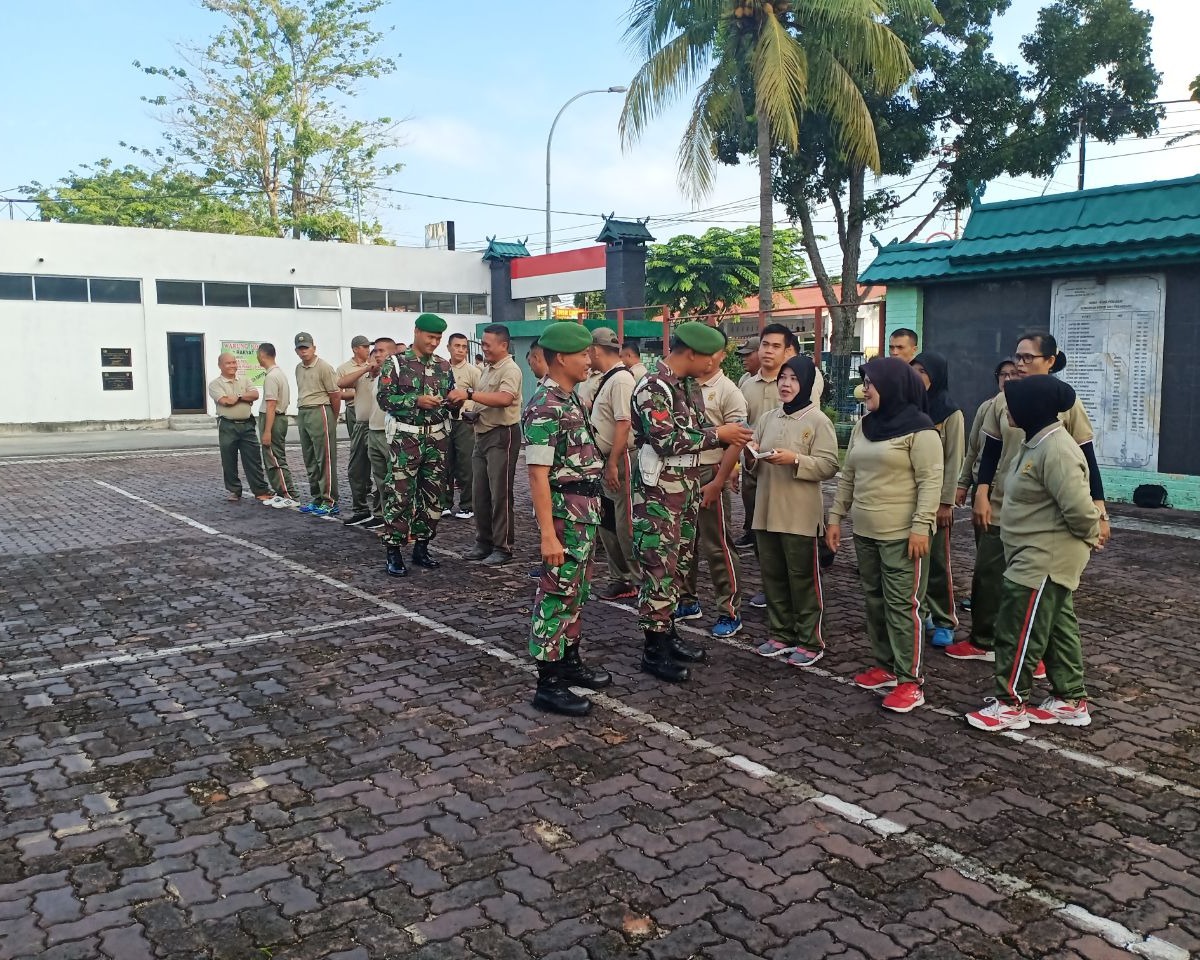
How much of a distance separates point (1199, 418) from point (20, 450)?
63.6ft

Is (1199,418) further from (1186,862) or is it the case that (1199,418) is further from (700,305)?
(700,305)

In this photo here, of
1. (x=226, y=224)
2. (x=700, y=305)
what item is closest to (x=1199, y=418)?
(x=700, y=305)

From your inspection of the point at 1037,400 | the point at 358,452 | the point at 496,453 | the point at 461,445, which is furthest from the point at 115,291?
the point at 1037,400

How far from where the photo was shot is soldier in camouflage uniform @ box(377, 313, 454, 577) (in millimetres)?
7660

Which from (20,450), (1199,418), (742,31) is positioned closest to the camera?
(1199,418)

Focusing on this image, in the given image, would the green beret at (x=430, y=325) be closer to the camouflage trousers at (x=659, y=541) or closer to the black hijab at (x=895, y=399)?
→ the camouflage trousers at (x=659, y=541)

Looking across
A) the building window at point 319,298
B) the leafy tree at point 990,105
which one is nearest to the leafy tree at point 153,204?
the building window at point 319,298

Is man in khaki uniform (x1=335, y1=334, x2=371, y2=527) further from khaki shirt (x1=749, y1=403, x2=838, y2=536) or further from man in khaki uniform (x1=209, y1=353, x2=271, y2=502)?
khaki shirt (x1=749, y1=403, x2=838, y2=536)

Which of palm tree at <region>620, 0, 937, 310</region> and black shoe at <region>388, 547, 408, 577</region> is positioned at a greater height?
palm tree at <region>620, 0, 937, 310</region>

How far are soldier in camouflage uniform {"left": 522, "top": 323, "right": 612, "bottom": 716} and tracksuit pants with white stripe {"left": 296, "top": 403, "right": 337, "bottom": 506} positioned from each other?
21.7 ft

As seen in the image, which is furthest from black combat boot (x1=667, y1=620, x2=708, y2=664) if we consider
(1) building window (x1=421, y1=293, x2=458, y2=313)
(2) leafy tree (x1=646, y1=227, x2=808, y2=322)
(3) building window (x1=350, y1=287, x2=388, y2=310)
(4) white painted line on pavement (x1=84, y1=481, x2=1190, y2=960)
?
(2) leafy tree (x1=646, y1=227, x2=808, y2=322)

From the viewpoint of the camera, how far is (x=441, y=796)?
3.91 meters

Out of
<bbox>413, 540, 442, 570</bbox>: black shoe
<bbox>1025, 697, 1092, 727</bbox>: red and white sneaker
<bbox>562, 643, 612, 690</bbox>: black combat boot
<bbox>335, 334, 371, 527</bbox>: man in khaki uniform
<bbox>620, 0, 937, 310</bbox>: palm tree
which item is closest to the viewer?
<bbox>1025, 697, 1092, 727</bbox>: red and white sneaker

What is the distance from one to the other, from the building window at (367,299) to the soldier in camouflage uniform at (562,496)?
24.2 meters
